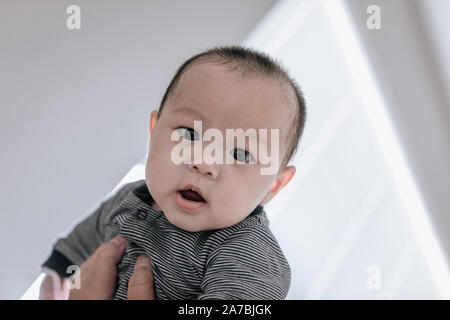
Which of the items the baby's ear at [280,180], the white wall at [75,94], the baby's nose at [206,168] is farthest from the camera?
the white wall at [75,94]

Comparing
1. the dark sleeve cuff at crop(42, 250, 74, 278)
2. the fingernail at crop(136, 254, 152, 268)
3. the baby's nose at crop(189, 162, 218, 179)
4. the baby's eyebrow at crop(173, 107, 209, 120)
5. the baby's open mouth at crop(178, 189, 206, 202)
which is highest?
the baby's eyebrow at crop(173, 107, 209, 120)

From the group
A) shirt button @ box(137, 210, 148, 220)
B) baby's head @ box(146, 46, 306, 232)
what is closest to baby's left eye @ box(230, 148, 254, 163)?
baby's head @ box(146, 46, 306, 232)

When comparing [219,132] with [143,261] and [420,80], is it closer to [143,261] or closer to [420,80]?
[143,261]

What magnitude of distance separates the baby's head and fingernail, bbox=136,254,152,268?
0.08 m

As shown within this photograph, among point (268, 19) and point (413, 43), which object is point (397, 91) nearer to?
point (413, 43)

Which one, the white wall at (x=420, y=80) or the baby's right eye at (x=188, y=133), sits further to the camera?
the white wall at (x=420, y=80)

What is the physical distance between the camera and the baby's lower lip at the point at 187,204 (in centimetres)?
49

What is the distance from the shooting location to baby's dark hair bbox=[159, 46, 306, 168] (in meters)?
0.52

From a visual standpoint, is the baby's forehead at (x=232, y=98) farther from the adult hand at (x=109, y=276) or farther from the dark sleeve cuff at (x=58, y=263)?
the dark sleeve cuff at (x=58, y=263)

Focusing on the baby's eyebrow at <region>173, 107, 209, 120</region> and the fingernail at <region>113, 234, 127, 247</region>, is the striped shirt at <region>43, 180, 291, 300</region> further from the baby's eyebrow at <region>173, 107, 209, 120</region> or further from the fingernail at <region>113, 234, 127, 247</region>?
the baby's eyebrow at <region>173, 107, 209, 120</region>

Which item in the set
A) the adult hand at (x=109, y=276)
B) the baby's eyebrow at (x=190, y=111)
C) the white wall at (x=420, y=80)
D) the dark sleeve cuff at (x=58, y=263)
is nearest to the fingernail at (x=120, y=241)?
the adult hand at (x=109, y=276)

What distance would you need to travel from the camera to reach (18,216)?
78 cm

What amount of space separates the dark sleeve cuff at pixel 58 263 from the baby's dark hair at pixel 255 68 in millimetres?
332
